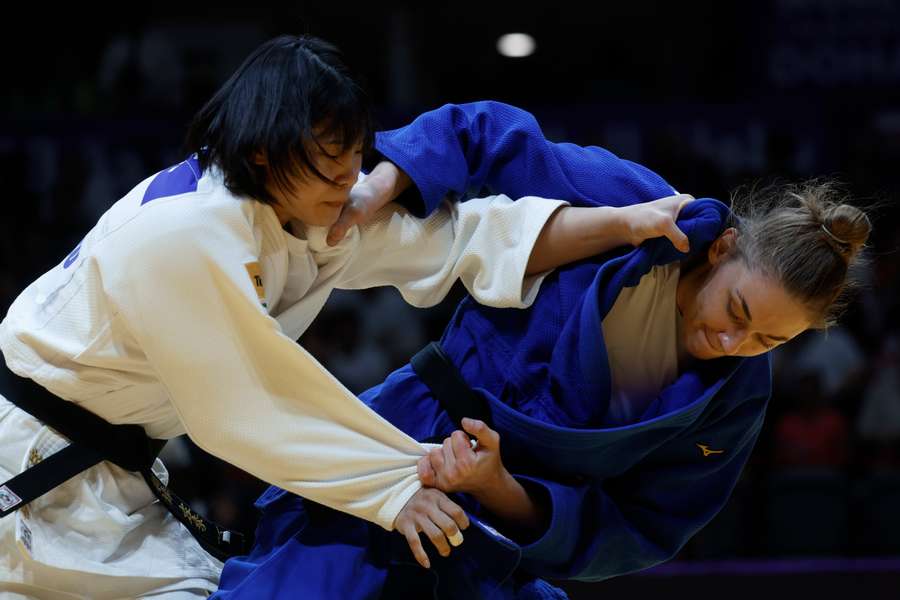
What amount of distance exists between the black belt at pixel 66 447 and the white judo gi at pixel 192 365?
2 cm

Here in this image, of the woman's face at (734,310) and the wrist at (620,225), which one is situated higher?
the wrist at (620,225)

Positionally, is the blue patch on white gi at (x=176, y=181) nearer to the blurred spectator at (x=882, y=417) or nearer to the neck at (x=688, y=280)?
the neck at (x=688, y=280)

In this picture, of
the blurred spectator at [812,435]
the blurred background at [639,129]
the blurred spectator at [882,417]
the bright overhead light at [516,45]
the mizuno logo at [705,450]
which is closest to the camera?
the mizuno logo at [705,450]

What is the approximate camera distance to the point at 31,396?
1.94 meters

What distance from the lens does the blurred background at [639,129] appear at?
4.76m

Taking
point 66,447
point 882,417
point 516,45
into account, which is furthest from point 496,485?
point 516,45

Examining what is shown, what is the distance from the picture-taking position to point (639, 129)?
600 centimetres

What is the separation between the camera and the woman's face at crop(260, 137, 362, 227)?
69.8 inches

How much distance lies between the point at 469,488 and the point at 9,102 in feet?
19.1

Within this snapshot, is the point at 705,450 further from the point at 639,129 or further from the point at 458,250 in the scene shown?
the point at 639,129

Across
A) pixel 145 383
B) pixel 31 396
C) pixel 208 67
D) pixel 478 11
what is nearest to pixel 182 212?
pixel 145 383

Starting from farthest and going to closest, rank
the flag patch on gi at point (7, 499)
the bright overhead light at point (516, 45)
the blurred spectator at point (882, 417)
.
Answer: the bright overhead light at point (516, 45)
the blurred spectator at point (882, 417)
the flag patch on gi at point (7, 499)

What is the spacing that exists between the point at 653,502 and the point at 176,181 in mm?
1019

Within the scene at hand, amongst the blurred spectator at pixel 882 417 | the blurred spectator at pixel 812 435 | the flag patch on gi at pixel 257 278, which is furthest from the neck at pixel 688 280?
the blurred spectator at pixel 882 417
